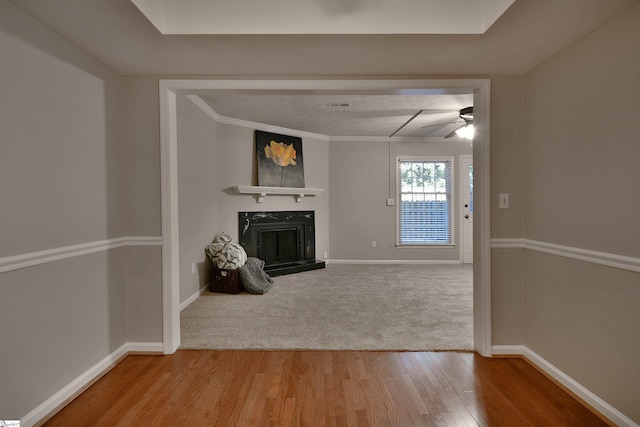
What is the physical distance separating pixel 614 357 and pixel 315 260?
4.91 meters

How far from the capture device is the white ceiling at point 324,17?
7.06ft

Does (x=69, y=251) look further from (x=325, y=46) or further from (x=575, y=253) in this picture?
(x=575, y=253)

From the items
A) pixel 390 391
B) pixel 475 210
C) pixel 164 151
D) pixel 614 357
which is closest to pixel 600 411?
pixel 614 357

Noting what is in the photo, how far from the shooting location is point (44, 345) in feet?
6.51

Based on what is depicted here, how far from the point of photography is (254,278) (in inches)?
191

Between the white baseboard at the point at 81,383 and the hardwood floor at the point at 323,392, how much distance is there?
48 mm

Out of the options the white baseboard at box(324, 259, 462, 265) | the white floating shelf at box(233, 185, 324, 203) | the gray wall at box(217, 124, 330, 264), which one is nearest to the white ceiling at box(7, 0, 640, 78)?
the gray wall at box(217, 124, 330, 264)

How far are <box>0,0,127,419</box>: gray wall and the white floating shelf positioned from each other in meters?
2.63

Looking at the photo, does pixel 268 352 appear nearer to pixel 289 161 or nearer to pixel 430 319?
pixel 430 319

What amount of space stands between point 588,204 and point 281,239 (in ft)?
15.3

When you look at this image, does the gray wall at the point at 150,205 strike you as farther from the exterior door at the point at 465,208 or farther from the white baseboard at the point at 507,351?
the exterior door at the point at 465,208

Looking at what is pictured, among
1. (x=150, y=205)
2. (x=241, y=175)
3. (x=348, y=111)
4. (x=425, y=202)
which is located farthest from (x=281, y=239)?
(x=150, y=205)

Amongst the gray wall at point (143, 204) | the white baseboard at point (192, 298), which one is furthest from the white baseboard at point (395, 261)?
the gray wall at point (143, 204)

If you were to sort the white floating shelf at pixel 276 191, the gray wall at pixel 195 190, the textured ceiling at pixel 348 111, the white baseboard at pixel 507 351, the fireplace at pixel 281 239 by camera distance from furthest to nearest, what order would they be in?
the fireplace at pixel 281 239, the white floating shelf at pixel 276 191, the textured ceiling at pixel 348 111, the gray wall at pixel 195 190, the white baseboard at pixel 507 351
